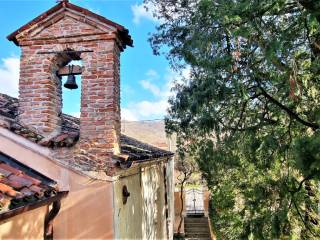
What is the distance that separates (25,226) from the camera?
4.16 metres

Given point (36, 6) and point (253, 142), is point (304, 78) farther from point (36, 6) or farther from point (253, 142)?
point (36, 6)

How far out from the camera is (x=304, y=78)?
5.73 m

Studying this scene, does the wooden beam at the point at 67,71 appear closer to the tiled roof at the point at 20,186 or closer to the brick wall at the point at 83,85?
the brick wall at the point at 83,85

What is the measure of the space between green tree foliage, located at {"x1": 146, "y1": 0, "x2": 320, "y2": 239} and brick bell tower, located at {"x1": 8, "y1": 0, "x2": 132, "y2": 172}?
144 cm

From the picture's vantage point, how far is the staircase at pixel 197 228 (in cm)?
1903

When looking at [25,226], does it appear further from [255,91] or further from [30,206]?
[255,91]

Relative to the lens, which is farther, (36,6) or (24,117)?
(36,6)

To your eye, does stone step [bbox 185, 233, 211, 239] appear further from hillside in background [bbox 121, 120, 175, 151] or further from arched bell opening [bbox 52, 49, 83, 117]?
arched bell opening [bbox 52, 49, 83, 117]

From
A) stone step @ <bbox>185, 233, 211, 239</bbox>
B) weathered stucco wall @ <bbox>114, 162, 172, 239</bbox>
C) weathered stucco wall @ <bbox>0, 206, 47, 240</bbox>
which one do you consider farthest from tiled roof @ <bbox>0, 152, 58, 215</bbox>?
stone step @ <bbox>185, 233, 211, 239</bbox>

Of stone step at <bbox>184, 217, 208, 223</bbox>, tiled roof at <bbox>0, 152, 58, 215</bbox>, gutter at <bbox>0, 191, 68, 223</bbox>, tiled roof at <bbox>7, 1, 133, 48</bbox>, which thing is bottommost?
stone step at <bbox>184, 217, 208, 223</bbox>

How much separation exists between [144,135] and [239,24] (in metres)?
23.4

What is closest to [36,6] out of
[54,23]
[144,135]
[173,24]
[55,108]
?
[54,23]

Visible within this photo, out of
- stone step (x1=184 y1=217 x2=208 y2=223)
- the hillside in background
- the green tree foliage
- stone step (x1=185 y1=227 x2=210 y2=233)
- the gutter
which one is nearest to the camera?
the gutter

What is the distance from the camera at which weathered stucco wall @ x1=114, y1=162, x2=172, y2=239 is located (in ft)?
17.2
